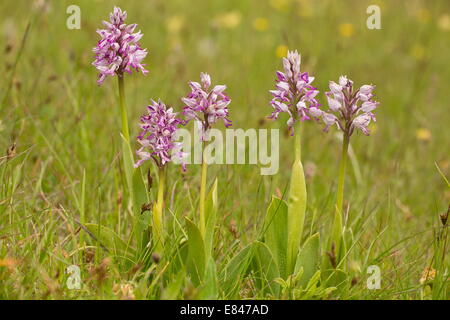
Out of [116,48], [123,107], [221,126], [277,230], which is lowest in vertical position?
[277,230]

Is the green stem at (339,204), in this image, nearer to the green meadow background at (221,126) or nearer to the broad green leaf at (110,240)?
the green meadow background at (221,126)

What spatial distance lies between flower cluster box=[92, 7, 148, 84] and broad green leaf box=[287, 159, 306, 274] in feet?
2.04

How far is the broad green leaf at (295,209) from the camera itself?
7.93 ft

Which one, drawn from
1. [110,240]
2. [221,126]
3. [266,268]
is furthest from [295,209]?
[221,126]

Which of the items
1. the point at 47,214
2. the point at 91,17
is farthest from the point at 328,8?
the point at 47,214

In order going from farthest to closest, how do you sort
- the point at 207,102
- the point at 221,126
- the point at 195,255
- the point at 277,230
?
the point at 221,126 < the point at 277,230 < the point at 195,255 < the point at 207,102

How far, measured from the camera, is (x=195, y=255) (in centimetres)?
241

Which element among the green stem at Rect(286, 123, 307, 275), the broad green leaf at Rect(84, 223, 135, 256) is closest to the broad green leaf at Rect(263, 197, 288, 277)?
the green stem at Rect(286, 123, 307, 275)

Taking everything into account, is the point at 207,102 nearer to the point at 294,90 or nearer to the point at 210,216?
the point at 294,90

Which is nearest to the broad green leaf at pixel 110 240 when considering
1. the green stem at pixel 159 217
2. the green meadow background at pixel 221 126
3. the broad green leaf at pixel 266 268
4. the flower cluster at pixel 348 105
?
the green meadow background at pixel 221 126

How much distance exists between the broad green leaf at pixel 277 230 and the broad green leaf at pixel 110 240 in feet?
1.68

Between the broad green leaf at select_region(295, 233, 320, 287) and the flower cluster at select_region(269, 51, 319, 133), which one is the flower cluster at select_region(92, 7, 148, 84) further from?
the broad green leaf at select_region(295, 233, 320, 287)

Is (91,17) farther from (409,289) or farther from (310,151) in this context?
(409,289)

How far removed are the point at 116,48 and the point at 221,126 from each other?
2727 mm
